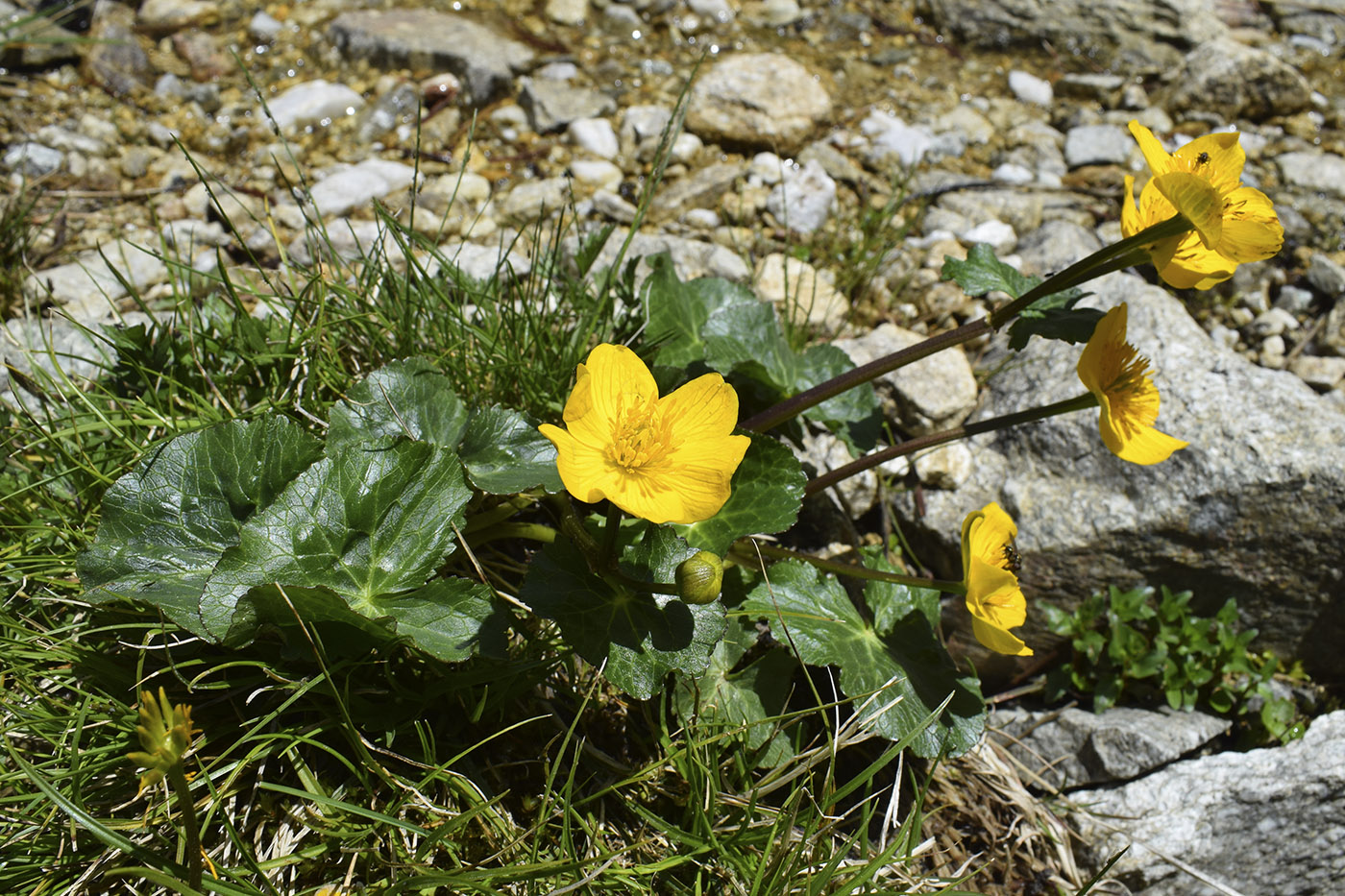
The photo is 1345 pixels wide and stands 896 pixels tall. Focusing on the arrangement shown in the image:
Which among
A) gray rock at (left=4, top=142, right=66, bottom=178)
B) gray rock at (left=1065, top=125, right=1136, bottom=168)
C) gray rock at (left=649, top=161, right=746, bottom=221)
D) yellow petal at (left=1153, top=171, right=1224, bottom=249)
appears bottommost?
gray rock at (left=1065, top=125, right=1136, bottom=168)

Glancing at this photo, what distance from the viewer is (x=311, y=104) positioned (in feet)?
14.2

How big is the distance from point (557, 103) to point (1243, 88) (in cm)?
368

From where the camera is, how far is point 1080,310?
2.22m

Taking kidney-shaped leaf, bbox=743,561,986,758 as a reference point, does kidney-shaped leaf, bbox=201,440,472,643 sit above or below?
above

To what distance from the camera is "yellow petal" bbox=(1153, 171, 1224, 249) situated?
1.80 m

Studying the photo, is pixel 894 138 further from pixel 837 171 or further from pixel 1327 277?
pixel 1327 277

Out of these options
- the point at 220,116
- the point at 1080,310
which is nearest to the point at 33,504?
the point at 220,116

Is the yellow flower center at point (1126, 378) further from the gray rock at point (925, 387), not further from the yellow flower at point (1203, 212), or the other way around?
the gray rock at point (925, 387)

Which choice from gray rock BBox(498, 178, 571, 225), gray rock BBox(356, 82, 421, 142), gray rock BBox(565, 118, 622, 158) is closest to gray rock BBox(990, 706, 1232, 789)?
gray rock BBox(498, 178, 571, 225)

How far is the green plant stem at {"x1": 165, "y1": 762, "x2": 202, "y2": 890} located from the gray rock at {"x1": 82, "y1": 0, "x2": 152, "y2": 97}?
13.0 feet

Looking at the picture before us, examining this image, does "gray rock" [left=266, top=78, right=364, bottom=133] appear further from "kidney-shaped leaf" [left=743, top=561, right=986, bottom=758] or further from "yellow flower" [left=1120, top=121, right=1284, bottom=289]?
"yellow flower" [left=1120, top=121, right=1284, bottom=289]

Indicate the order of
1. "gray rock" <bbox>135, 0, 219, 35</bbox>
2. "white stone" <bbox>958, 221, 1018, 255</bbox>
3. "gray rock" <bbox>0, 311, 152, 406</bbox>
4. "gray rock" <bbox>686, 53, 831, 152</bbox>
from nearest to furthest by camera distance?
1. "gray rock" <bbox>0, 311, 152, 406</bbox>
2. "white stone" <bbox>958, 221, 1018, 255</bbox>
3. "gray rock" <bbox>686, 53, 831, 152</bbox>
4. "gray rock" <bbox>135, 0, 219, 35</bbox>

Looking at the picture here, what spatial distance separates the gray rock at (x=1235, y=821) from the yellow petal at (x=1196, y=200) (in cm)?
163

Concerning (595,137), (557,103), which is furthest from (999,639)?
(557,103)
